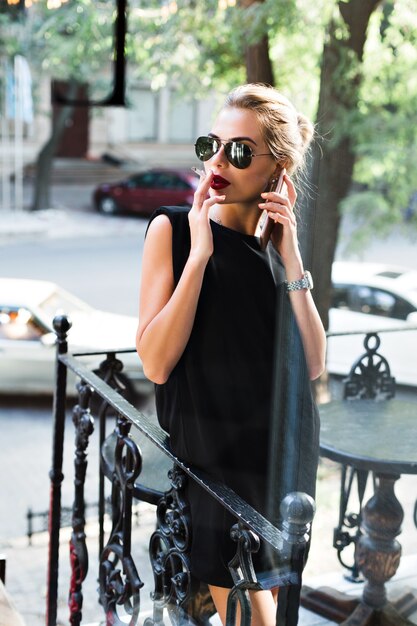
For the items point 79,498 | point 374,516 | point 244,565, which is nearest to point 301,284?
point 244,565

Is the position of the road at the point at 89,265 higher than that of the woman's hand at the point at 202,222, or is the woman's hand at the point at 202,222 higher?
the woman's hand at the point at 202,222

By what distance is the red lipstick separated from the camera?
1.71 m

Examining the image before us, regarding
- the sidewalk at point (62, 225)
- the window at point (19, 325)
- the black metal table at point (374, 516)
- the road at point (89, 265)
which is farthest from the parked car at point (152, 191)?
the black metal table at point (374, 516)

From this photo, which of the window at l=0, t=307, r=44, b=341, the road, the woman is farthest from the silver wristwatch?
the road

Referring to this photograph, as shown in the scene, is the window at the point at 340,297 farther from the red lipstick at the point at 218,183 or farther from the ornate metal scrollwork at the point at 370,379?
the red lipstick at the point at 218,183

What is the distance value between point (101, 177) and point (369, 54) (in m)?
15.8

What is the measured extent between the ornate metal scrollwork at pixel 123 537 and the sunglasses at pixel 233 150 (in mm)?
658

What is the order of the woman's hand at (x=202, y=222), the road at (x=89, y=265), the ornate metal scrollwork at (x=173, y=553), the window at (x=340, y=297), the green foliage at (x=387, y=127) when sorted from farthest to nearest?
the road at (x=89, y=265)
the window at (x=340, y=297)
the green foliage at (x=387, y=127)
the ornate metal scrollwork at (x=173, y=553)
the woman's hand at (x=202, y=222)

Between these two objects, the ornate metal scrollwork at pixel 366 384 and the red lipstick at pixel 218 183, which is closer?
the red lipstick at pixel 218 183

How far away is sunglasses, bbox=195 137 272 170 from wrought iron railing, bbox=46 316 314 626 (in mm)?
583

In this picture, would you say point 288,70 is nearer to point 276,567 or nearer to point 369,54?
point 369,54

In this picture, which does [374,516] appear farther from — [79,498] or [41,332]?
[41,332]

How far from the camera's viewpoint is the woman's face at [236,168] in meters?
1.71

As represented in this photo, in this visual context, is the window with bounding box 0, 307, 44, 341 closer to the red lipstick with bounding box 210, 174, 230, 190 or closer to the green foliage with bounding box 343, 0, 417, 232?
the green foliage with bounding box 343, 0, 417, 232
